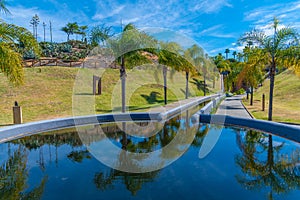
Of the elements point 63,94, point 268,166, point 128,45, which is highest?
point 128,45

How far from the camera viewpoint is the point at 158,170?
5.79 meters

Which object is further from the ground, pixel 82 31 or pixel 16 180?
pixel 82 31

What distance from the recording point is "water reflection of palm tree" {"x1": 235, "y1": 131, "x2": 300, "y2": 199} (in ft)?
16.2

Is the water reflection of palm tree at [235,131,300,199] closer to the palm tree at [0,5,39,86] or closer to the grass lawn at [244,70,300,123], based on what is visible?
the grass lawn at [244,70,300,123]

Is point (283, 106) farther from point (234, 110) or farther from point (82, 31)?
point (82, 31)

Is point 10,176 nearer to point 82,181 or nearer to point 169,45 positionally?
point 82,181

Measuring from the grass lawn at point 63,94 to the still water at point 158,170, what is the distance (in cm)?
613

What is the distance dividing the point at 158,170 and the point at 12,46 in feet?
29.5

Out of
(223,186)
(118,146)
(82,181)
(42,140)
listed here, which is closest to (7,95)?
(42,140)

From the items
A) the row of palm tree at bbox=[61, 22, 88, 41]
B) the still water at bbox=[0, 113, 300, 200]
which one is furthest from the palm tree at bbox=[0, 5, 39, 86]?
the row of palm tree at bbox=[61, 22, 88, 41]

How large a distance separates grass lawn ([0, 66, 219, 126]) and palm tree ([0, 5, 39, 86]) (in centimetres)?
382

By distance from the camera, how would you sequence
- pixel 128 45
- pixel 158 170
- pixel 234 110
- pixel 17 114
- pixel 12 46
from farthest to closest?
pixel 234 110
pixel 128 45
pixel 17 114
pixel 12 46
pixel 158 170

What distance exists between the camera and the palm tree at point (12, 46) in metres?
9.02

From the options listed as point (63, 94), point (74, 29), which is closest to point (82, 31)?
point (74, 29)
